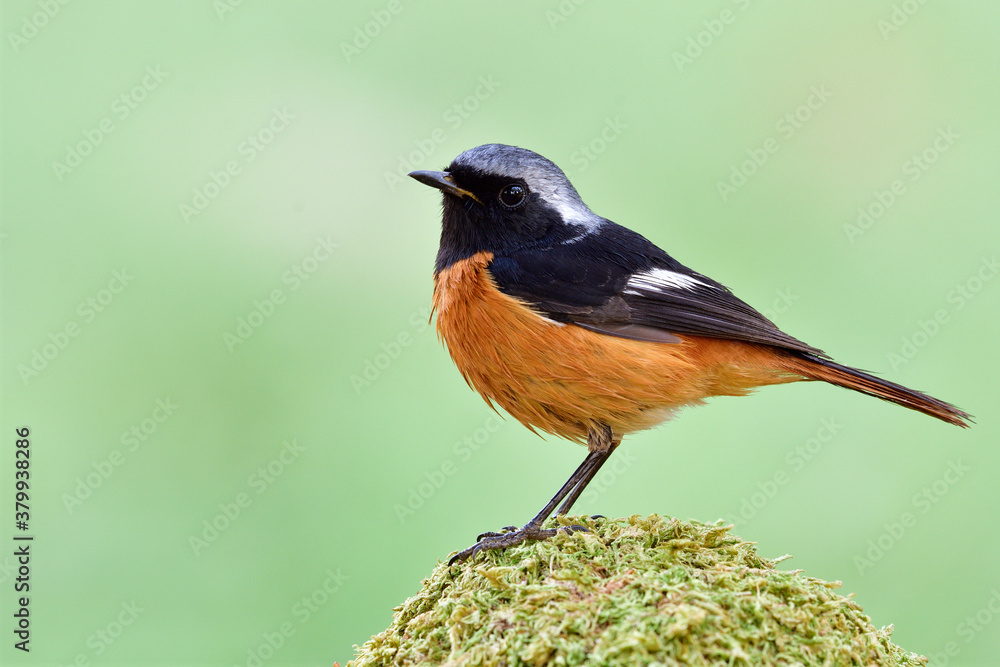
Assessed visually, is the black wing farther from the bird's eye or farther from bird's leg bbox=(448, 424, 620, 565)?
bird's leg bbox=(448, 424, 620, 565)

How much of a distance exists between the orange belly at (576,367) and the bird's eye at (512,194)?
1.22ft

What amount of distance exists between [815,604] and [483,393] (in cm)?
198

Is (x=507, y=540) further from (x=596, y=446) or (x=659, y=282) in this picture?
(x=659, y=282)

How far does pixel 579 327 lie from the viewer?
397cm

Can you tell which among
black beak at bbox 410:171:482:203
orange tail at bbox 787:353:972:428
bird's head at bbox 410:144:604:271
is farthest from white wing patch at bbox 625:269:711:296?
black beak at bbox 410:171:482:203

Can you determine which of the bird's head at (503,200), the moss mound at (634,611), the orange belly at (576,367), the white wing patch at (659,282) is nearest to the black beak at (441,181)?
the bird's head at (503,200)

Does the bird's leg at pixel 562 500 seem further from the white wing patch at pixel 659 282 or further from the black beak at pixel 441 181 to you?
the black beak at pixel 441 181

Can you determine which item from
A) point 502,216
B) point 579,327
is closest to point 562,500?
point 579,327

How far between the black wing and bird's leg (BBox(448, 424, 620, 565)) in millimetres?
551

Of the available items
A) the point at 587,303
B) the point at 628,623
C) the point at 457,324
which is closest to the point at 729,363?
the point at 587,303

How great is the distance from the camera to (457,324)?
4137mm

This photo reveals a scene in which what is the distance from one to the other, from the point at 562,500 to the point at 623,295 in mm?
1064

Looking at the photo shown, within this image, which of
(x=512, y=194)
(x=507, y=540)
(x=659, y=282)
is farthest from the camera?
(x=512, y=194)

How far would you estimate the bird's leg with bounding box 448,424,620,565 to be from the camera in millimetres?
3354
